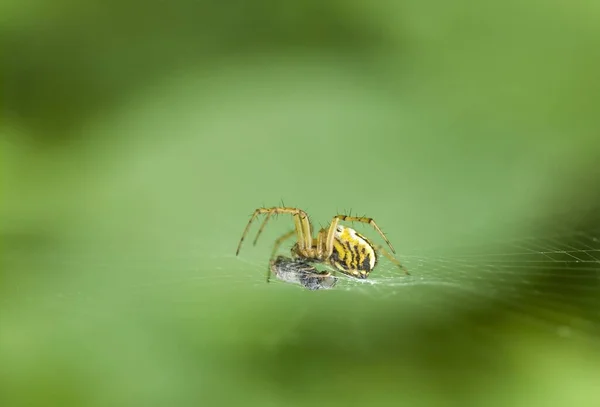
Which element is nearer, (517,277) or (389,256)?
(517,277)

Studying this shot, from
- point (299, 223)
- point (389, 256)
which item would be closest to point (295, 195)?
point (299, 223)

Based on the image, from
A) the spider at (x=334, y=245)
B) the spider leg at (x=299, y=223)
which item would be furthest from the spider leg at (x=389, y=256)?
the spider leg at (x=299, y=223)

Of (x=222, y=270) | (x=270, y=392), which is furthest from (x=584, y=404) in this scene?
(x=222, y=270)

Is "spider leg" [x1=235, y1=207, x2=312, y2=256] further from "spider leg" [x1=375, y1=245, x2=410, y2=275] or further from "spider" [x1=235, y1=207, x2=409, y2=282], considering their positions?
"spider leg" [x1=375, y1=245, x2=410, y2=275]

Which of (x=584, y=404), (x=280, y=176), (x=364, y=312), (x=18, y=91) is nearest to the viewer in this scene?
(x=584, y=404)

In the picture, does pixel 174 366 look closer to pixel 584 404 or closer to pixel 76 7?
pixel 584 404

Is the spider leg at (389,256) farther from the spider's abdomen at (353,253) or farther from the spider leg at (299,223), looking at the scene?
the spider leg at (299,223)

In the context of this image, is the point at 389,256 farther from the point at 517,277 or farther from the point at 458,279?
the point at 517,277
